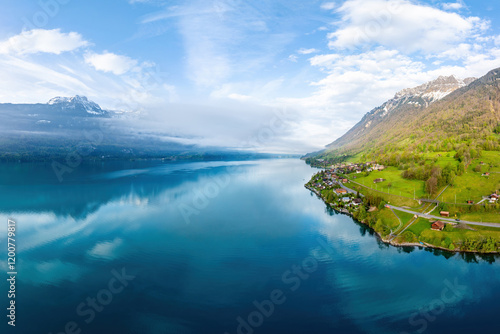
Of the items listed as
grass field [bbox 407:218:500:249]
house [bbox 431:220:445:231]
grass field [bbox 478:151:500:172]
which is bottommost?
grass field [bbox 407:218:500:249]

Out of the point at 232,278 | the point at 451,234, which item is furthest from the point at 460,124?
the point at 232,278

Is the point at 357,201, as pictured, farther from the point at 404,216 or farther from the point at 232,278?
the point at 232,278

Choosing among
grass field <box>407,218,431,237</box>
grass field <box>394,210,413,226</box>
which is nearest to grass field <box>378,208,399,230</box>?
grass field <box>394,210,413,226</box>

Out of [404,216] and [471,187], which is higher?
[471,187]

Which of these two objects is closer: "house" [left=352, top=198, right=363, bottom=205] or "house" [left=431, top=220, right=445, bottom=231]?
"house" [left=431, top=220, right=445, bottom=231]

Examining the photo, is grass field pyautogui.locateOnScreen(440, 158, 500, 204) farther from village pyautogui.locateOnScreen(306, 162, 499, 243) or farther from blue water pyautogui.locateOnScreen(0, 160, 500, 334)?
blue water pyautogui.locateOnScreen(0, 160, 500, 334)

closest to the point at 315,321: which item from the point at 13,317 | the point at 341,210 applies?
the point at 13,317

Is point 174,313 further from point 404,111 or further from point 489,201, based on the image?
point 404,111

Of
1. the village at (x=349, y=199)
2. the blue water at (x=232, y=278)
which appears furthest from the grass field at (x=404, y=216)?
the blue water at (x=232, y=278)
